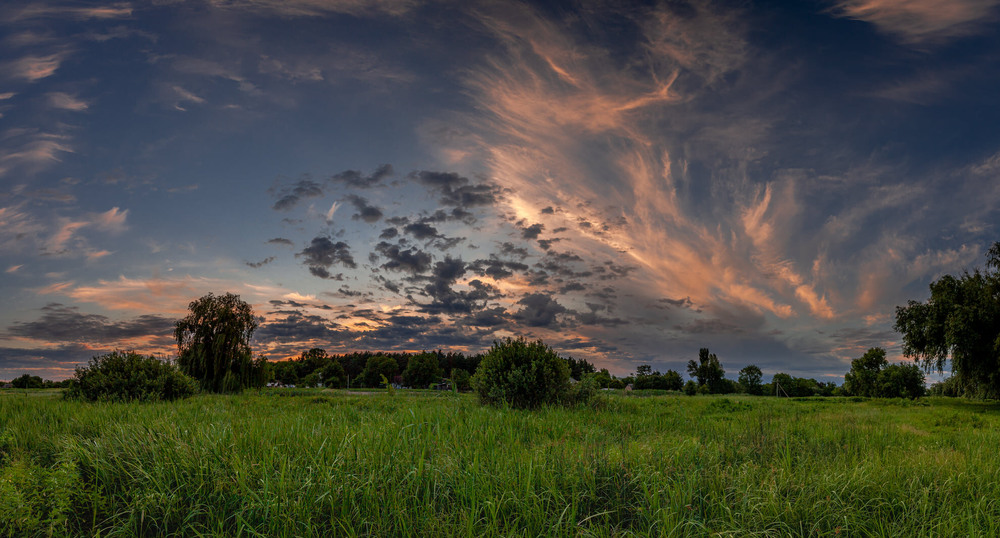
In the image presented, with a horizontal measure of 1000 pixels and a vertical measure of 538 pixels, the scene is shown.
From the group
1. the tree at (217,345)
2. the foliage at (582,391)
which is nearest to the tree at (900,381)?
the foliage at (582,391)

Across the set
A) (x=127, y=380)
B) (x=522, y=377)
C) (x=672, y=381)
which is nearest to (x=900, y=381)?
(x=672, y=381)

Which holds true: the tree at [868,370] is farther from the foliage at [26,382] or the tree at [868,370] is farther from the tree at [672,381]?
the foliage at [26,382]

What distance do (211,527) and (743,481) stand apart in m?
5.34

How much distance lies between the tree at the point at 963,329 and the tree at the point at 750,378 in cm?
3875

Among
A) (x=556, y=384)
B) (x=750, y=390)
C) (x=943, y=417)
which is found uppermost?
(x=556, y=384)

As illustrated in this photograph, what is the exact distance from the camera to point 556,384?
506 inches

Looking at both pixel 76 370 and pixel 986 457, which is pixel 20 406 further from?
pixel 986 457

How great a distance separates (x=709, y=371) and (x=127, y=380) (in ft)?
202

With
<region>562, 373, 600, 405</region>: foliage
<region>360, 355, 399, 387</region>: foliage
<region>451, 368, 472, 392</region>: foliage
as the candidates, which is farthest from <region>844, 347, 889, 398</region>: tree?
<region>360, 355, 399, 387</region>: foliage

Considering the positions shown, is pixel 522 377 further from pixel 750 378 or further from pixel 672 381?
pixel 750 378

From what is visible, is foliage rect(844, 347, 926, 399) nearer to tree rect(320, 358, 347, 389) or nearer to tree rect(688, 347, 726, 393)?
tree rect(688, 347, 726, 393)

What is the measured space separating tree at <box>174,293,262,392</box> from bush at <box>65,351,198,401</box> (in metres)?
10.0

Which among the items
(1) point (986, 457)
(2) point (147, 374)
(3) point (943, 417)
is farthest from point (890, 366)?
(2) point (147, 374)

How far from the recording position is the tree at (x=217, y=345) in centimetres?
2606
